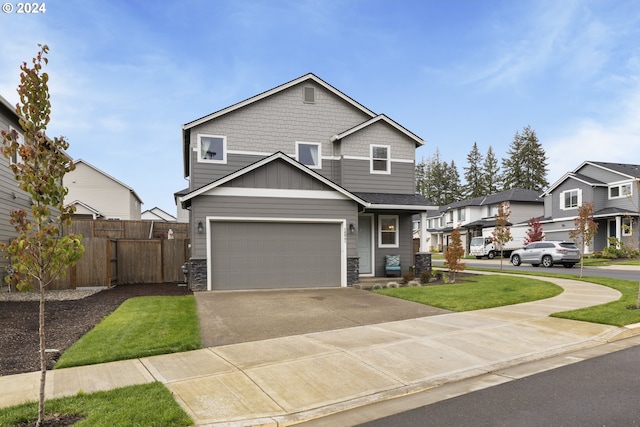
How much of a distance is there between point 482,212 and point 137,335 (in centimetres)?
4858

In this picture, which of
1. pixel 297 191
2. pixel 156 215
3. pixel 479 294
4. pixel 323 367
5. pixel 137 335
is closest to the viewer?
pixel 323 367

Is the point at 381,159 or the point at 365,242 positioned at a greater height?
the point at 381,159

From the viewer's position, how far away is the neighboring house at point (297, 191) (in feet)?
45.1

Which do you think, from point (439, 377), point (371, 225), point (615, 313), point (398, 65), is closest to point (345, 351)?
point (439, 377)

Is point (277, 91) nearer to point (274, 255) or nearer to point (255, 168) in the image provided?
point (255, 168)

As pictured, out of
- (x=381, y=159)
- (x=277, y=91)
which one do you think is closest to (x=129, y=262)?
(x=277, y=91)

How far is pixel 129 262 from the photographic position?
16344 mm

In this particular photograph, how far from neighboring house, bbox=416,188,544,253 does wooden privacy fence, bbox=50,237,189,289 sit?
29.1 metres

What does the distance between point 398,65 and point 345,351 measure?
18.6 metres

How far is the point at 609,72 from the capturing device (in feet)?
62.5

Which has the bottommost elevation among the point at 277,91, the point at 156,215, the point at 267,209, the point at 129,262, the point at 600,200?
the point at 129,262

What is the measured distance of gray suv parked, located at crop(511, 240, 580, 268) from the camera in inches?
939

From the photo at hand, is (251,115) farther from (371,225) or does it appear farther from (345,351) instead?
(345,351)

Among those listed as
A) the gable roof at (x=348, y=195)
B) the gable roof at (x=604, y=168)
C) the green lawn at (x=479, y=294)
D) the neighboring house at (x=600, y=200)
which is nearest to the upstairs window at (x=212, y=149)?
the gable roof at (x=348, y=195)
